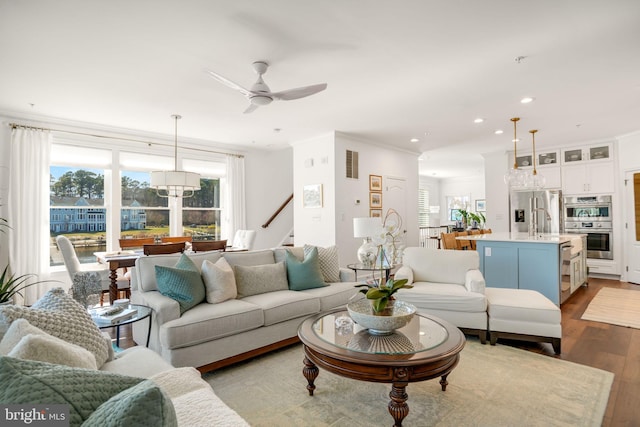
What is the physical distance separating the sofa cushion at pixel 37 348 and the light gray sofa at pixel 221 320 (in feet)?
3.80

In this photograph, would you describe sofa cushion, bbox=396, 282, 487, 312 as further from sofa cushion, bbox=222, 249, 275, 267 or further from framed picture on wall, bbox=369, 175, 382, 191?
framed picture on wall, bbox=369, 175, 382, 191

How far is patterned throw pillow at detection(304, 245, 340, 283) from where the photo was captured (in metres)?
3.75

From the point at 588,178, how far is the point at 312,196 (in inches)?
211

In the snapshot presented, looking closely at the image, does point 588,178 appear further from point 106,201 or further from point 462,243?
point 106,201

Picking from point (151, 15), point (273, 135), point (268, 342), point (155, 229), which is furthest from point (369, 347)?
point (155, 229)

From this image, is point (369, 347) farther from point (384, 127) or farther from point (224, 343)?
point (384, 127)

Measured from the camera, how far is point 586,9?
7.68 ft

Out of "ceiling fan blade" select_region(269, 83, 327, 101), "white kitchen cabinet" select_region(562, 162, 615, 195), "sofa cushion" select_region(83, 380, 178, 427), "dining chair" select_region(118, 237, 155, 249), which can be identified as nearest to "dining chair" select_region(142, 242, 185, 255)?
"dining chair" select_region(118, 237, 155, 249)

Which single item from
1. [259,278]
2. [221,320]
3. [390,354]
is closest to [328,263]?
[259,278]

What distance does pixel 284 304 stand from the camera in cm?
297

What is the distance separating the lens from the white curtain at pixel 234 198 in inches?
263

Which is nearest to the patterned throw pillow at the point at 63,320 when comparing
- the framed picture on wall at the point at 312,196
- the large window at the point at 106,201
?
the large window at the point at 106,201

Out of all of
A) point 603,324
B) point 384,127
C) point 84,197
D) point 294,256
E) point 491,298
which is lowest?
point 603,324

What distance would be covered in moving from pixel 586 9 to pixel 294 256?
314 cm
